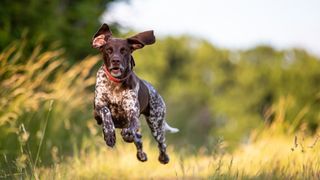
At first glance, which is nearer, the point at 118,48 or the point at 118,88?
the point at 118,48

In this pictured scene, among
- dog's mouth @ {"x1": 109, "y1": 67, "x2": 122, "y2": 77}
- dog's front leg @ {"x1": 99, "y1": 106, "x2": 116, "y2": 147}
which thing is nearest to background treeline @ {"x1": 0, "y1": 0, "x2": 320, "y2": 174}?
dog's front leg @ {"x1": 99, "y1": 106, "x2": 116, "y2": 147}

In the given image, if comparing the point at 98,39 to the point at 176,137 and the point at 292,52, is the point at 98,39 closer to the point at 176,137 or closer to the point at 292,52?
the point at 176,137

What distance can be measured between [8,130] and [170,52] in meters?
25.8

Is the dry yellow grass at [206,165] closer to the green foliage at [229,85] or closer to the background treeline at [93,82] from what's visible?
the background treeline at [93,82]

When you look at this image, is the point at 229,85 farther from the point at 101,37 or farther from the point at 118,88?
→ the point at 101,37

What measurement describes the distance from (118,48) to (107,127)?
0.67m

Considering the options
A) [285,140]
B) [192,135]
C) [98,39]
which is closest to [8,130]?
[98,39]

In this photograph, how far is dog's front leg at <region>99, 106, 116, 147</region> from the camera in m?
5.80

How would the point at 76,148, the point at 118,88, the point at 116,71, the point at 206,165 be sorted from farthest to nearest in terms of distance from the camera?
the point at 76,148 → the point at 206,165 → the point at 118,88 → the point at 116,71

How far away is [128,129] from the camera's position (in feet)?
19.2

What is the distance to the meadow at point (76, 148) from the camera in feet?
26.8

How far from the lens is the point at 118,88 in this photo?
19.7 ft

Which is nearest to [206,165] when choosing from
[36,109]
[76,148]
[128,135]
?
[76,148]

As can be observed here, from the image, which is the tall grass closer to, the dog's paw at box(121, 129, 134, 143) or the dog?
the dog
